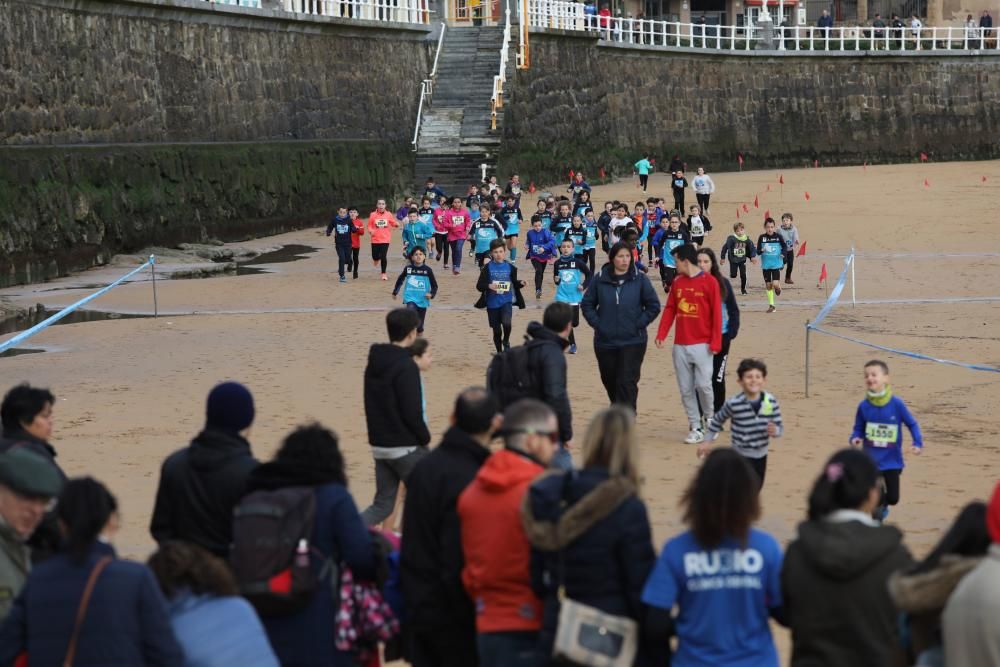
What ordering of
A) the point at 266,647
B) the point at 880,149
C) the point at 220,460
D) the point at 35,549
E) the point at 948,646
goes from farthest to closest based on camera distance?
the point at 880,149 < the point at 220,460 < the point at 35,549 < the point at 266,647 < the point at 948,646

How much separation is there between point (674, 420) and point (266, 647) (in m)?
8.75

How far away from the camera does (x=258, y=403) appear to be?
14125mm

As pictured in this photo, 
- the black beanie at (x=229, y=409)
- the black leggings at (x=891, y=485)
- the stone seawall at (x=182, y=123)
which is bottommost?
the black leggings at (x=891, y=485)

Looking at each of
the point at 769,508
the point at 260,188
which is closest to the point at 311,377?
the point at 769,508

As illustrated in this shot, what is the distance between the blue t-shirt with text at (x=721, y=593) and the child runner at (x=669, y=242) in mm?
17333

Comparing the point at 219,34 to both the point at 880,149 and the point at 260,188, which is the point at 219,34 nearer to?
the point at 260,188

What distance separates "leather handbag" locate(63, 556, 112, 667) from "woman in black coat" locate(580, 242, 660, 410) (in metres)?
7.62

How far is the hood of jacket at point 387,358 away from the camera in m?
8.47

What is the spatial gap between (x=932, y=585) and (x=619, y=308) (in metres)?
7.56

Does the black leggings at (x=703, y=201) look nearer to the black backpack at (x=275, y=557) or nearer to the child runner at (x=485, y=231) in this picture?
the child runner at (x=485, y=231)

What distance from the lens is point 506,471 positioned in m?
5.35

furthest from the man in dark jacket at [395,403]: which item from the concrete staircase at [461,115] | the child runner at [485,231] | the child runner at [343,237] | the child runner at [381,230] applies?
the concrete staircase at [461,115]

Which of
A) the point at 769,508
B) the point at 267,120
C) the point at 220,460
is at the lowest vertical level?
the point at 769,508

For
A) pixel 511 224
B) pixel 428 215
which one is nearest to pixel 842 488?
pixel 428 215
